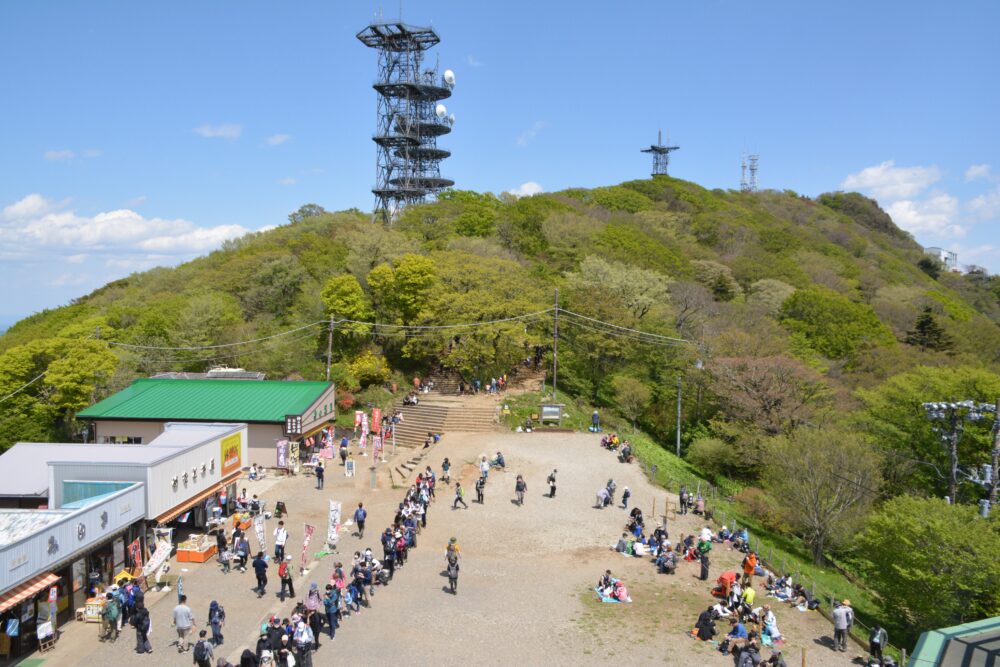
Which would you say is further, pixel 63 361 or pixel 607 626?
pixel 63 361

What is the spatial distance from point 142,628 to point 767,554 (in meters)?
18.5

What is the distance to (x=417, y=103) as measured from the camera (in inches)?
2977

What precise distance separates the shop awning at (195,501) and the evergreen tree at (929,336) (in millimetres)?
51671

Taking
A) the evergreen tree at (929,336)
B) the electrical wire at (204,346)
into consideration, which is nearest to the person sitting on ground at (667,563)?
the electrical wire at (204,346)

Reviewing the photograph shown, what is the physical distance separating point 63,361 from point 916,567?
38.3 meters

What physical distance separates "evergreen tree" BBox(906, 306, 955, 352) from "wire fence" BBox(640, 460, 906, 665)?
103 feet

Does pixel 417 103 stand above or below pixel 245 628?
above

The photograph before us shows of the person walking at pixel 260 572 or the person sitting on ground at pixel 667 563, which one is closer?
the person walking at pixel 260 572

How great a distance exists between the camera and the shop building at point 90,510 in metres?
14.0

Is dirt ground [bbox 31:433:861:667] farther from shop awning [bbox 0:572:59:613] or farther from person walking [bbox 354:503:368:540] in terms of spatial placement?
shop awning [bbox 0:572:59:613]

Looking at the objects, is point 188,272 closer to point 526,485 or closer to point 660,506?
point 526,485

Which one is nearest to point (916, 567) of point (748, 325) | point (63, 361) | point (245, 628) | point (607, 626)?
point (607, 626)

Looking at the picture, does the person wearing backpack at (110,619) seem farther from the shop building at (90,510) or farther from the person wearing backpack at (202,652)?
the person wearing backpack at (202,652)

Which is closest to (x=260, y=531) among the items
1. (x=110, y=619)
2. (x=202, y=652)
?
(x=110, y=619)
